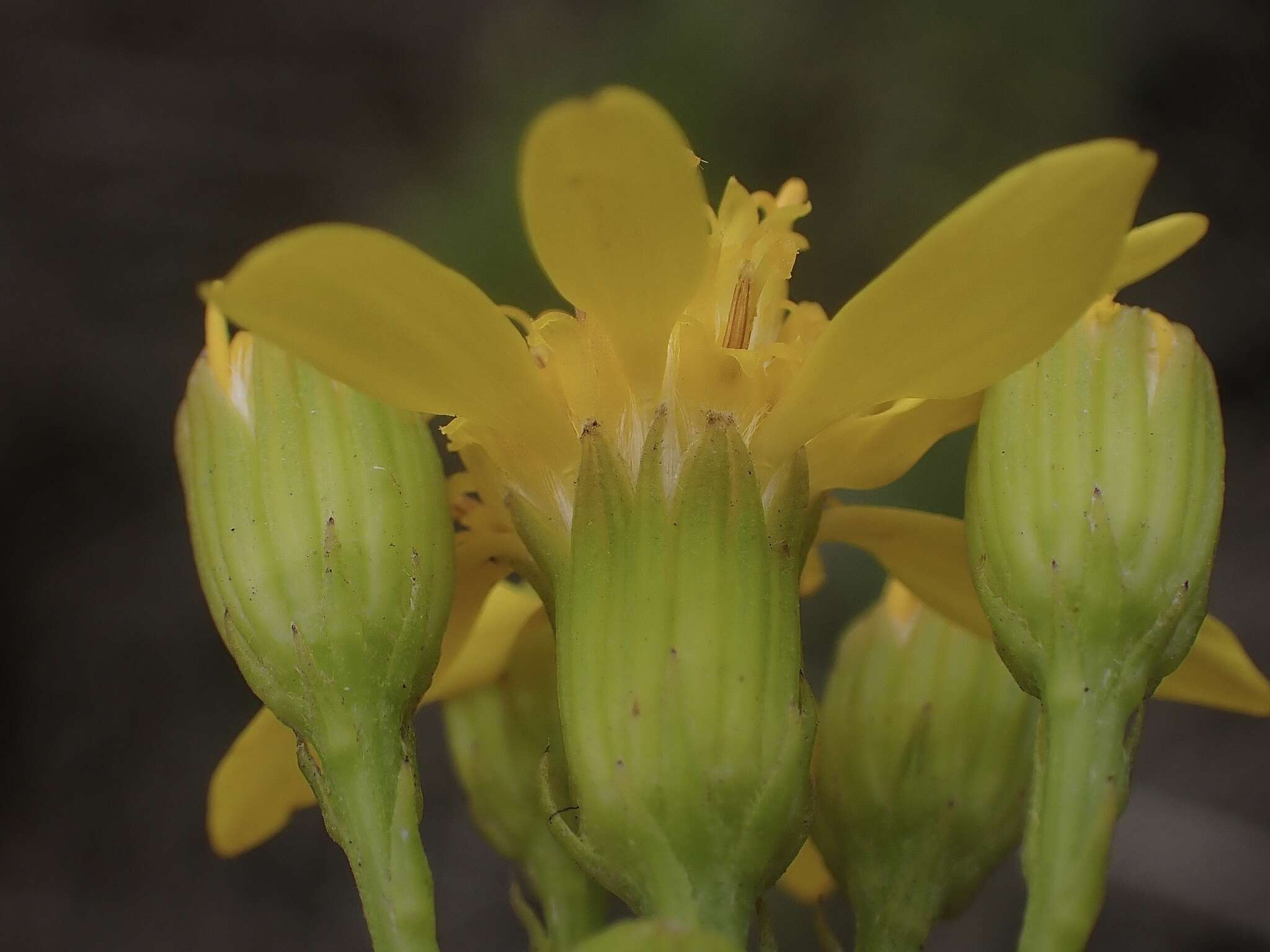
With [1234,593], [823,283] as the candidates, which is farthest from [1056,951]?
[1234,593]

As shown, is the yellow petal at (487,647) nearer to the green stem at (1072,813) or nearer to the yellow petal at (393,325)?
the yellow petal at (393,325)

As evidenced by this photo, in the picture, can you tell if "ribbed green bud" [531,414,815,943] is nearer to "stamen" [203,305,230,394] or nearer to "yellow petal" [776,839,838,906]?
"stamen" [203,305,230,394]

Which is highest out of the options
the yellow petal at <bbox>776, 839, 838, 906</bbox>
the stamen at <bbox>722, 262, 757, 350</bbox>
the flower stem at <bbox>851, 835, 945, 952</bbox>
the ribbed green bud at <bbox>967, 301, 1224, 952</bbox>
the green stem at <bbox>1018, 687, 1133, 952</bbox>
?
the stamen at <bbox>722, 262, 757, 350</bbox>

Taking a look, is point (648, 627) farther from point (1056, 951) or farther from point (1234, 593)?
point (1234, 593)

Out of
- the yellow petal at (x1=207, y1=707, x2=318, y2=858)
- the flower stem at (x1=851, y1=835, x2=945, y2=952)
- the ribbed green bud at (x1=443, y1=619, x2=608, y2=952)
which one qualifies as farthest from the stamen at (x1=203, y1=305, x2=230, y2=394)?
the flower stem at (x1=851, y1=835, x2=945, y2=952)

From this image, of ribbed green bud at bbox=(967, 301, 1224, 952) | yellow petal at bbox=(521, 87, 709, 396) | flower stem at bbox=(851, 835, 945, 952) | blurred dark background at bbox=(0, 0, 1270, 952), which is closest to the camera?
yellow petal at bbox=(521, 87, 709, 396)

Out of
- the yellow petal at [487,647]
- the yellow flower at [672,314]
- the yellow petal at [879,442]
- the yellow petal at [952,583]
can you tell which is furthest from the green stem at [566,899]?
the yellow petal at [879,442]

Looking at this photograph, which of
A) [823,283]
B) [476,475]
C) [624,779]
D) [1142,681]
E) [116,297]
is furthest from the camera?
[116,297]

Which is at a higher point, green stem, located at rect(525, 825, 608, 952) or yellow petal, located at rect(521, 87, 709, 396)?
yellow petal, located at rect(521, 87, 709, 396)
